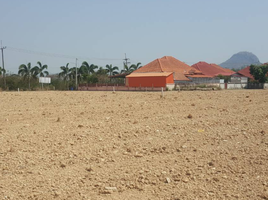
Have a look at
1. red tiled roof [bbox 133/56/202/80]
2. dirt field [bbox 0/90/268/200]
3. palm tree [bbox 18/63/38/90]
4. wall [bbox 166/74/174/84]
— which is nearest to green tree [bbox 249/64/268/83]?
red tiled roof [bbox 133/56/202/80]

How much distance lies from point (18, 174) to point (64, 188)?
929 mm

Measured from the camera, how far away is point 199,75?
53688 mm

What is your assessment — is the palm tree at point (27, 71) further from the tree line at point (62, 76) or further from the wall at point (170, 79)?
the wall at point (170, 79)

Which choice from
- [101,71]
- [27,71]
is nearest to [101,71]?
[101,71]

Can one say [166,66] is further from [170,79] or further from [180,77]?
[170,79]

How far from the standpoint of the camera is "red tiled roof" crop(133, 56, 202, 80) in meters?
50.5

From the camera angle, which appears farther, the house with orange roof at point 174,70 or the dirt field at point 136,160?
the house with orange roof at point 174,70

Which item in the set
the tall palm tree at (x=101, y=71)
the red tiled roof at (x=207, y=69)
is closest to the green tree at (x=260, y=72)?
the red tiled roof at (x=207, y=69)

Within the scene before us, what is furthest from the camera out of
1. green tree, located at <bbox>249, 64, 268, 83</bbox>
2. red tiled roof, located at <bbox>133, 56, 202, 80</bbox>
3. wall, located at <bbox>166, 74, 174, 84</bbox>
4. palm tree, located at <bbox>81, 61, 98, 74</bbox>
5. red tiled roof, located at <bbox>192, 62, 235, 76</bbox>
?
red tiled roof, located at <bbox>192, 62, 235, 76</bbox>

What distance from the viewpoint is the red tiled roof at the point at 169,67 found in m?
50.5

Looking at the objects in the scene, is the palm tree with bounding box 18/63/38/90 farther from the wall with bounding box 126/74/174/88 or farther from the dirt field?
the dirt field

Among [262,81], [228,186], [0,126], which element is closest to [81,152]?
[228,186]

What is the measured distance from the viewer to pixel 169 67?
173 feet

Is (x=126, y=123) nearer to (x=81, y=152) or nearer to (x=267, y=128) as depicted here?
(x=81, y=152)
